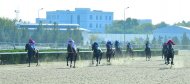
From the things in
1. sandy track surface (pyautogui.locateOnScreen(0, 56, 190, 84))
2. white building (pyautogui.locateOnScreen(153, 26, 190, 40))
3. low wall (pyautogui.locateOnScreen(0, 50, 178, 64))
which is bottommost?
sandy track surface (pyautogui.locateOnScreen(0, 56, 190, 84))

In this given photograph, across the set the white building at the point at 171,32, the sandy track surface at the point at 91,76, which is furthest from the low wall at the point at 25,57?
the white building at the point at 171,32

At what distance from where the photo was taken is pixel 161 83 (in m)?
21.1

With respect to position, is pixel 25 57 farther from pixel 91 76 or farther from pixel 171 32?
pixel 171 32

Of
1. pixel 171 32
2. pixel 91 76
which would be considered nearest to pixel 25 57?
pixel 91 76

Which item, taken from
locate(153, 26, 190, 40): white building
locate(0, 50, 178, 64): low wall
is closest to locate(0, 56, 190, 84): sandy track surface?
locate(0, 50, 178, 64): low wall

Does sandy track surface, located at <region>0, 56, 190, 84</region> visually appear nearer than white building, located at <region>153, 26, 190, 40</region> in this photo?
Yes

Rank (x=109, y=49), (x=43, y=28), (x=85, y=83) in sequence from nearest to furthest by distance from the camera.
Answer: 1. (x=85, y=83)
2. (x=109, y=49)
3. (x=43, y=28)

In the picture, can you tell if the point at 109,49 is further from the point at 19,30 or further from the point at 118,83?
the point at 19,30

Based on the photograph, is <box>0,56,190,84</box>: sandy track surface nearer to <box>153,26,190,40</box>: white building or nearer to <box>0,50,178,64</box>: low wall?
<box>0,50,178,64</box>: low wall

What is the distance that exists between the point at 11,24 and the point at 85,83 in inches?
3222

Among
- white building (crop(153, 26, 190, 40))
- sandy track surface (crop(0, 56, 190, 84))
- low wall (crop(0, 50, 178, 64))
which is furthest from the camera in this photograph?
white building (crop(153, 26, 190, 40))

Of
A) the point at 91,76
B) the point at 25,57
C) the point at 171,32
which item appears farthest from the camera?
the point at 171,32

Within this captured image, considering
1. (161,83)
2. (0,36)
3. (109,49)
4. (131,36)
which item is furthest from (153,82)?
(131,36)

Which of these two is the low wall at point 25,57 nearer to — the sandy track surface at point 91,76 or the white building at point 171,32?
the sandy track surface at point 91,76
